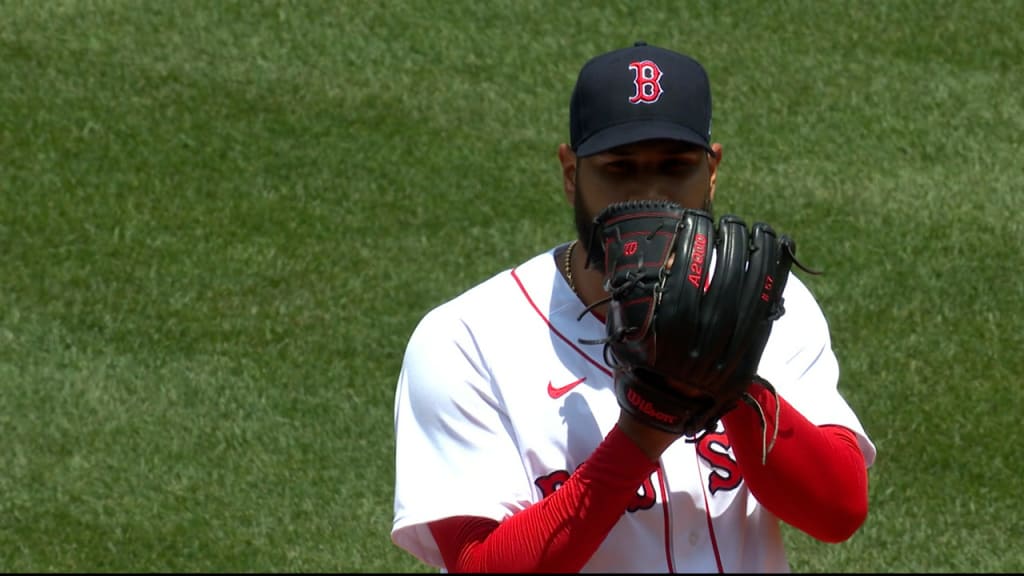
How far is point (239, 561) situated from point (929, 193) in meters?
3.11

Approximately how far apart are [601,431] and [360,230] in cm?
367

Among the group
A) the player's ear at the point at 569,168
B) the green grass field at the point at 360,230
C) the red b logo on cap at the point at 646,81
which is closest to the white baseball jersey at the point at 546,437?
the player's ear at the point at 569,168

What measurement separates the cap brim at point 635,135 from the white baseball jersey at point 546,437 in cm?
28

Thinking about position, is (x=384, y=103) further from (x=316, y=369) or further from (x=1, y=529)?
(x=1, y=529)

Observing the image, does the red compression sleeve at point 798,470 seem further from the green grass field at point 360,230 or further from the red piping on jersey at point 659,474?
the green grass field at point 360,230

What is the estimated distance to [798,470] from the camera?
8.15ft

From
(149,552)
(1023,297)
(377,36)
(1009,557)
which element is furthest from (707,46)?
(149,552)

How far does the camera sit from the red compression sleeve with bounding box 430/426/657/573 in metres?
2.39

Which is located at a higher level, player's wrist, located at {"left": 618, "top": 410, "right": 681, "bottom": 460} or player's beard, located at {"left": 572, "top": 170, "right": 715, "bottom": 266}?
player's beard, located at {"left": 572, "top": 170, "right": 715, "bottom": 266}

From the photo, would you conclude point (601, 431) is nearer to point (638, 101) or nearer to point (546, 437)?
point (546, 437)

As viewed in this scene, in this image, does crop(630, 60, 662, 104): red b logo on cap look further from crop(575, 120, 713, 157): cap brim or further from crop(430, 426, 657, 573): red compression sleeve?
crop(430, 426, 657, 573): red compression sleeve

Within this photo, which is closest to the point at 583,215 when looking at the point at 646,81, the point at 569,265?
the point at 569,265

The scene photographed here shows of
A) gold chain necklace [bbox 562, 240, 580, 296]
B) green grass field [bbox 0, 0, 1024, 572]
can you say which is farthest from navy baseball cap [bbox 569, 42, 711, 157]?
green grass field [bbox 0, 0, 1024, 572]

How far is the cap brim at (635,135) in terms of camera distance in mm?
2711
